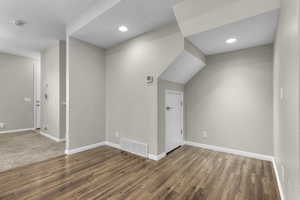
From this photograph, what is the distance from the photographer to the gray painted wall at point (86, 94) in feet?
10.5

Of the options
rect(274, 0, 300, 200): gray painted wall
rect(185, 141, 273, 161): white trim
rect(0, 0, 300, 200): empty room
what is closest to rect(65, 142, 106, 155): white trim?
rect(0, 0, 300, 200): empty room

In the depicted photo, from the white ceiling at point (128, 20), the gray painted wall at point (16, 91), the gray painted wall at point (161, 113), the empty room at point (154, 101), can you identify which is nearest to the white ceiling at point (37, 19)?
the empty room at point (154, 101)

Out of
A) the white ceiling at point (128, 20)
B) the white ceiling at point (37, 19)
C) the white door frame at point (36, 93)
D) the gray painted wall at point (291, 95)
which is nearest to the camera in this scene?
the gray painted wall at point (291, 95)

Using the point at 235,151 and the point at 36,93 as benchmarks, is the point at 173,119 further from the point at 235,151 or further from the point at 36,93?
the point at 36,93

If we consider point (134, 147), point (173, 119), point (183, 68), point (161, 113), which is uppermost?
point (183, 68)

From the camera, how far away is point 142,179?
2.12 metres

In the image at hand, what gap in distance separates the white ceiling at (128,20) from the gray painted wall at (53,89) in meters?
1.51

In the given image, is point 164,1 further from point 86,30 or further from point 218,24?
point 86,30

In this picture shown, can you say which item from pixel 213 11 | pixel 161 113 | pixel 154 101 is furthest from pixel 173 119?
pixel 213 11

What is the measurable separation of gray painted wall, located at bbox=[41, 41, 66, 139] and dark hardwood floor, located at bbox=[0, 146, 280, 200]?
5.65 ft

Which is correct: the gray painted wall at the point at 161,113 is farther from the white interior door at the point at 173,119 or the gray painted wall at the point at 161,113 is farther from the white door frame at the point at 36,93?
the white door frame at the point at 36,93

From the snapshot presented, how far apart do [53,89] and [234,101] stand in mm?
5235

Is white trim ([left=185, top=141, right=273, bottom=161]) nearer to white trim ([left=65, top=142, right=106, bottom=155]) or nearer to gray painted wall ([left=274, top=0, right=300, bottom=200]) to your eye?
gray painted wall ([left=274, top=0, right=300, bottom=200])

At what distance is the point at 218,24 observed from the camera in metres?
2.00
